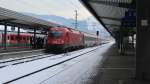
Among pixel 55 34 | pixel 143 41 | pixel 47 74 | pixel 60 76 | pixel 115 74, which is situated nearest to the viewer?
pixel 143 41

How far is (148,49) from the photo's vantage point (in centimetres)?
1321

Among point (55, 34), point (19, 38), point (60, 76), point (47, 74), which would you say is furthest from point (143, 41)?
point (19, 38)

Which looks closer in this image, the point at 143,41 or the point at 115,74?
the point at 143,41

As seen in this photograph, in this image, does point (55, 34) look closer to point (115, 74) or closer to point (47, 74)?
point (47, 74)

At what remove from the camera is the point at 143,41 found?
13.2m

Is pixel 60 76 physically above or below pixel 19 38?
below

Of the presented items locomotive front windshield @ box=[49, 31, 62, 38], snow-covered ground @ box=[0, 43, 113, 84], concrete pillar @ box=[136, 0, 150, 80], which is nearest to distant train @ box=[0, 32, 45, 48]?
locomotive front windshield @ box=[49, 31, 62, 38]

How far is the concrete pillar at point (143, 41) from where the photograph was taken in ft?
43.2

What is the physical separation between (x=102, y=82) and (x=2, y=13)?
59.8 feet

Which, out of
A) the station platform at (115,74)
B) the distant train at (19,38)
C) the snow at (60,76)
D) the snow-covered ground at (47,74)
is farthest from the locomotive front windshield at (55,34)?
the snow at (60,76)

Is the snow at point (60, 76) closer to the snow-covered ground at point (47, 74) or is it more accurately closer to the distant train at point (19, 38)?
the snow-covered ground at point (47, 74)

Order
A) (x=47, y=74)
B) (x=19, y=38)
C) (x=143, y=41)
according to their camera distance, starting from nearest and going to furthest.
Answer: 1. (x=143, y=41)
2. (x=47, y=74)
3. (x=19, y=38)

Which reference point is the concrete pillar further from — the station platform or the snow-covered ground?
the snow-covered ground

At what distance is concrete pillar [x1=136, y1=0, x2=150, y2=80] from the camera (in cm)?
1316
